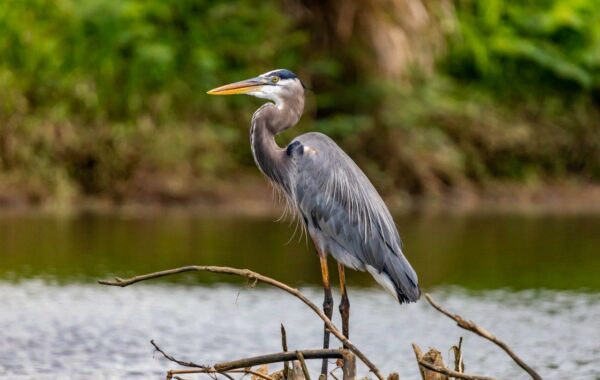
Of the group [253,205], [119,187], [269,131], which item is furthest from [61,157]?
[269,131]

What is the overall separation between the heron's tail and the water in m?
1.19

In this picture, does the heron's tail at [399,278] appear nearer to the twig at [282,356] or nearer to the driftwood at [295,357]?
the driftwood at [295,357]

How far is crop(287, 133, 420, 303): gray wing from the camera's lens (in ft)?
27.1

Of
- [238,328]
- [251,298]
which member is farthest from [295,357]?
[251,298]

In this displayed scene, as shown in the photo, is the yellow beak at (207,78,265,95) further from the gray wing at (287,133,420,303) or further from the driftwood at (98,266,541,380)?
the driftwood at (98,266,541,380)

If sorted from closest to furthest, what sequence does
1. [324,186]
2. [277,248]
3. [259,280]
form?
[259,280], [324,186], [277,248]

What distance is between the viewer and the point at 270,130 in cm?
845

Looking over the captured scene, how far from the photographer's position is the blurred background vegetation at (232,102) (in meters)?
22.6

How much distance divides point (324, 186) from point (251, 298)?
208 inches

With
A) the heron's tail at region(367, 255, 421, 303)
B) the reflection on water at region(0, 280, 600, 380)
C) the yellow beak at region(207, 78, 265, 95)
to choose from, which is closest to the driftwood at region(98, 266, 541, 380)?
the heron's tail at region(367, 255, 421, 303)

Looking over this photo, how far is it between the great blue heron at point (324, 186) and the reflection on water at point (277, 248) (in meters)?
5.72

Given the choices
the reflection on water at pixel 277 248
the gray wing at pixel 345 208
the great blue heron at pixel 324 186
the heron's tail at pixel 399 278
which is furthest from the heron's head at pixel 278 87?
the reflection on water at pixel 277 248

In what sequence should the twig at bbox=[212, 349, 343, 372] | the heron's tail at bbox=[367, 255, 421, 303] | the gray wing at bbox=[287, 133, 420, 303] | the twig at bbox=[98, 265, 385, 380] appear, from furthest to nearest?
the gray wing at bbox=[287, 133, 420, 303], the heron's tail at bbox=[367, 255, 421, 303], the twig at bbox=[212, 349, 343, 372], the twig at bbox=[98, 265, 385, 380]

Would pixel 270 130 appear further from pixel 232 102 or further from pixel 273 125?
pixel 232 102
